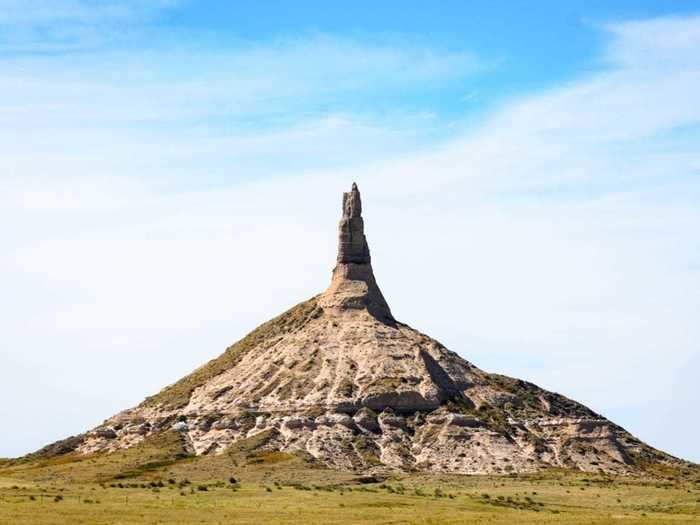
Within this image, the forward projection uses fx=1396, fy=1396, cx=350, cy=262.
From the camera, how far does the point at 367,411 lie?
177625 mm

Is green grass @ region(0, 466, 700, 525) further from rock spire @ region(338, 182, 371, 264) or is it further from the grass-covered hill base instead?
rock spire @ region(338, 182, 371, 264)

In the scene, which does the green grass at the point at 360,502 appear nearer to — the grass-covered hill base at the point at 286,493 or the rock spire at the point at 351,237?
the grass-covered hill base at the point at 286,493

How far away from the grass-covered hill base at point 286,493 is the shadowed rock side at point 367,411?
5717 millimetres

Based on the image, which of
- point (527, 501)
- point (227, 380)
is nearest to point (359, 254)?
point (227, 380)

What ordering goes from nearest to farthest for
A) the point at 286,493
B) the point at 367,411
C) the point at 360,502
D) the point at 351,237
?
1. the point at 360,502
2. the point at 286,493
3. the point at 367,411
4. the point at 351,237

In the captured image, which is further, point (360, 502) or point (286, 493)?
point (286, 493)

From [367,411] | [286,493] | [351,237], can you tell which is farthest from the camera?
[351,237]

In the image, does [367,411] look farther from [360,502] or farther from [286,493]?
[360,502]

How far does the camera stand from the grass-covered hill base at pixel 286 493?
109562 millimetres

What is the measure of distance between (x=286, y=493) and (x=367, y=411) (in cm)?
4754

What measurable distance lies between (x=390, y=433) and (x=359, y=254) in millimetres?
33611

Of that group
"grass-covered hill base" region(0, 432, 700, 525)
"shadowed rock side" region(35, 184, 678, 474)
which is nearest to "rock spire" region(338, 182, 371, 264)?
"shadowed rock side" region(35, 184, 678, 474)

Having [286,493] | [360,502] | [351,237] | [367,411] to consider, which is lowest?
[360,502]

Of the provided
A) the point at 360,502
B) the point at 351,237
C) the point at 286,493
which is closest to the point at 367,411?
the point at 351,237
